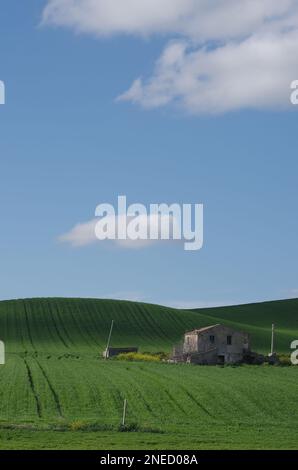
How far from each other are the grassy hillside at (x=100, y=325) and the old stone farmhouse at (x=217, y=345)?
12819 mm

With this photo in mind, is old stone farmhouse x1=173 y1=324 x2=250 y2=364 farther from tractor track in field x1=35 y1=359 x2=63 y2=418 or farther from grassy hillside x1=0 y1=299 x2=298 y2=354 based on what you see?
tractor track in field x1=35 y1=359 x2=63 y2=418

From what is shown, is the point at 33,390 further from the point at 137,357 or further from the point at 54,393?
the point at 137,357

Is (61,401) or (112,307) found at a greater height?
(112,307)

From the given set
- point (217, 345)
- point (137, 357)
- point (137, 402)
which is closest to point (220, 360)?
point (217, 345)

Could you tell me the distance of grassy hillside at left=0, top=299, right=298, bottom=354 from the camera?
107562 millimetres

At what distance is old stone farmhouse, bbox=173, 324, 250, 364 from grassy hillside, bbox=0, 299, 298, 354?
42.1ft

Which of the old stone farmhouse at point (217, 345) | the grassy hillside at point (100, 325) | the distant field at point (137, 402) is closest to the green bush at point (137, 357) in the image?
the old stone farmhouse at point (217, 345)

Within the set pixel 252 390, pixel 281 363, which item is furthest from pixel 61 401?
pixel 281 363

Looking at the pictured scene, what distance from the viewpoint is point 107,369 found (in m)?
68.9

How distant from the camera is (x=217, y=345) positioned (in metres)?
88.6

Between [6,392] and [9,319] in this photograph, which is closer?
[6,392]

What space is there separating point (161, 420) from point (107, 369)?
25675 millimetres

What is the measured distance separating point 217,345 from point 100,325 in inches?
1364
